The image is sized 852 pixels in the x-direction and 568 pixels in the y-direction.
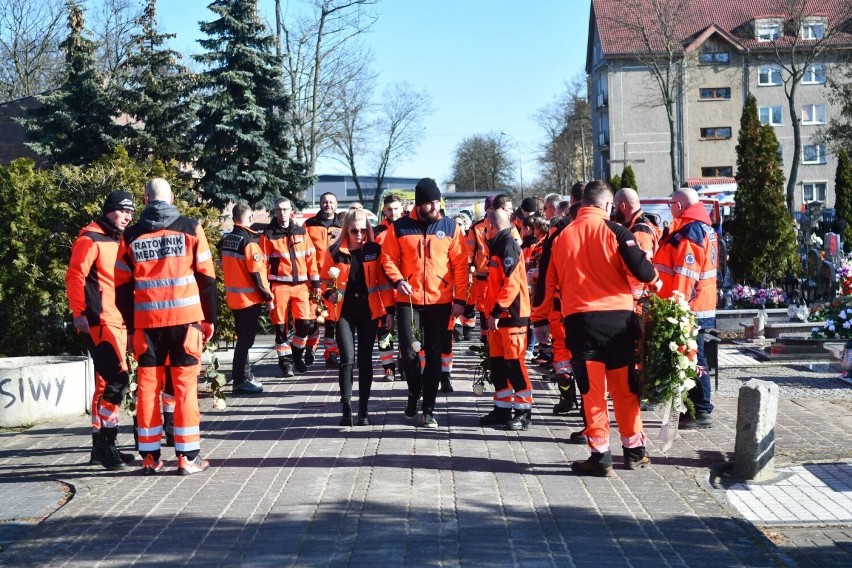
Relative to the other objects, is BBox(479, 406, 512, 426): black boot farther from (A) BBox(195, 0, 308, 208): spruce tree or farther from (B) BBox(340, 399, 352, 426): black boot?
(A) BBox(195, 0, 308, 208): spruce tree

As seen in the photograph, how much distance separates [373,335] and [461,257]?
3.61 feet

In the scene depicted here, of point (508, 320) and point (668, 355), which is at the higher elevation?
point (508, 320)

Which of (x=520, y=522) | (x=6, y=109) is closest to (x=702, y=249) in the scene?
(x=520, y=522)

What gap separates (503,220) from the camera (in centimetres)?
1002

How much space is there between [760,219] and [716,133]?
47613mm

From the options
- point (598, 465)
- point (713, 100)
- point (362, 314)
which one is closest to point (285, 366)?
point (362, 314)

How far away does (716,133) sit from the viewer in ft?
234

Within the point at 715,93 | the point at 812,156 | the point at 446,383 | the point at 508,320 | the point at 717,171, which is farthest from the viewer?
the point at 717,171

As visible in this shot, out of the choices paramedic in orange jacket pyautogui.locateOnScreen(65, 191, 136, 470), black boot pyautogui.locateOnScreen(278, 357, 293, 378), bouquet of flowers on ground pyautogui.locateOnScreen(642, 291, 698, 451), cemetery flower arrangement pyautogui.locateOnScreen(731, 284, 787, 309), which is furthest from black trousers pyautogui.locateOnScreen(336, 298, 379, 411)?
cemetery flower arrangement pyautogui.locateOnScreen(731, 284, 787, 309)

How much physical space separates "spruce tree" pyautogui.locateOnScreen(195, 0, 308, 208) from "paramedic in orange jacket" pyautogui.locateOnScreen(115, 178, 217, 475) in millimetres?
23039

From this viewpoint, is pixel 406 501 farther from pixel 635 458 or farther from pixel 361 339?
pixel 361 339

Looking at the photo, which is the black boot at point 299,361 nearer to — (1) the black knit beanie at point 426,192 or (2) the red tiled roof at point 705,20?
(1) the black knit beanie at point 426,192

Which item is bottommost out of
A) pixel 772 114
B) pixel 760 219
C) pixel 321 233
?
pixel 760 219

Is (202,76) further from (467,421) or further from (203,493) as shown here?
(203,493)
